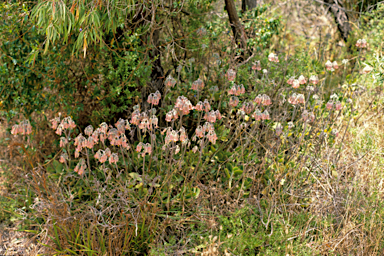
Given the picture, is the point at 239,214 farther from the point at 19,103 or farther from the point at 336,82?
the point at 336,82

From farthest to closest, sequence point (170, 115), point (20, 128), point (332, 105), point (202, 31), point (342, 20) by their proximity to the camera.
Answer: point (342, 20) → point (202, 31) → point (332, 105) → point (20, 128) → point (170, 115)

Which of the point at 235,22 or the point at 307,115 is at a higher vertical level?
the point at 235,22

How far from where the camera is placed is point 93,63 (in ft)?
10.4

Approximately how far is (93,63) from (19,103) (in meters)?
0.76

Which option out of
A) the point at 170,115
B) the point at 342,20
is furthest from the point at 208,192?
the point at 342,20

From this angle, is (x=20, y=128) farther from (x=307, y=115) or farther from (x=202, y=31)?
(x=307, y=115)

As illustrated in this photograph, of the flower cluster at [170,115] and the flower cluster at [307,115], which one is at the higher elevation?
the flower cluster at [170,115]

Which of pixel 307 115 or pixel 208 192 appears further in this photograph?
pixel 208 192

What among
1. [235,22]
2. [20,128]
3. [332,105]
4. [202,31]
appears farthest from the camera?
[235,22]

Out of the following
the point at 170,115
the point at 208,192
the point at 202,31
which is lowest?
the point at 208,192

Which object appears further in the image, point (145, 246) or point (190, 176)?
point (190, 176)

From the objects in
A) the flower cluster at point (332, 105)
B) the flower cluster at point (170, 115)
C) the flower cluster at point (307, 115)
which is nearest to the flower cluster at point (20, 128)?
the flower cluster at point (170, 115)

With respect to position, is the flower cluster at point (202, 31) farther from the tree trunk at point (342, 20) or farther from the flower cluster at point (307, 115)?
the tree trunk at point (342, 20)

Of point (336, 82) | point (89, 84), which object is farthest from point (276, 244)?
point (336, 82)
